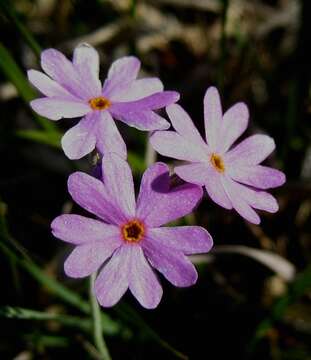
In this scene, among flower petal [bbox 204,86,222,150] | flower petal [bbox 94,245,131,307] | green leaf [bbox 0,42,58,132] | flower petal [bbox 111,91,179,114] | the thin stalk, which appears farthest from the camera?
the thin stalk

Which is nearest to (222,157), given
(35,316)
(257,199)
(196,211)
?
(257,199)

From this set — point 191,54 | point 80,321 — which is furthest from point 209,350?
point 191,54

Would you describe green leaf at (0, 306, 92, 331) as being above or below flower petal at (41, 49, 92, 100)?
below

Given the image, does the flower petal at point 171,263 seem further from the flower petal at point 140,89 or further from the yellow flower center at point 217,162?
the flower petal at point 140,89

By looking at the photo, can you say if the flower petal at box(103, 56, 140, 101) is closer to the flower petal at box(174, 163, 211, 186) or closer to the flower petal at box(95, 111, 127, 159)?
the flower petal at box(95, 111, 127, 159)

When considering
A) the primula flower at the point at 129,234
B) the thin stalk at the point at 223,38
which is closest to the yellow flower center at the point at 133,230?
the primula flower at the point at 129,234

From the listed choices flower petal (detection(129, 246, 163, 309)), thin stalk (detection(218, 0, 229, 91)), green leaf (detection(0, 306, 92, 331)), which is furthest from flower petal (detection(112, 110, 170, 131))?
thin stalk (detection(218, 0, 229, 91))

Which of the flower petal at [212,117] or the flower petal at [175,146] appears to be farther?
the flower petal at [212,117]
